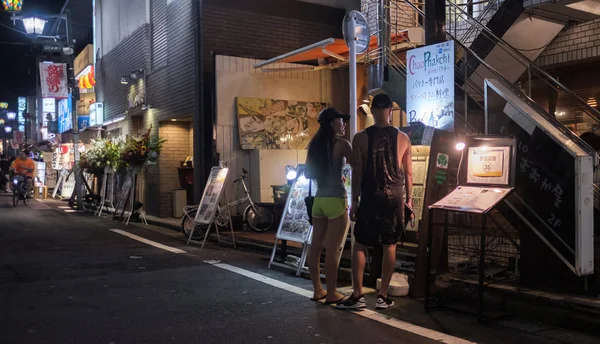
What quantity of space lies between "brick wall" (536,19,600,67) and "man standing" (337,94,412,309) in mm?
5269

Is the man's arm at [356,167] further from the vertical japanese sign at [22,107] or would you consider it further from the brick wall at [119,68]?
the vertical japanese sign at [22,107]

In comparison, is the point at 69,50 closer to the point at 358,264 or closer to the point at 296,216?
the point at 296,216

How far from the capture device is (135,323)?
5.11 m

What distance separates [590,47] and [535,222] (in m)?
4.90

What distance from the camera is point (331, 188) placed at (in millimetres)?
5789

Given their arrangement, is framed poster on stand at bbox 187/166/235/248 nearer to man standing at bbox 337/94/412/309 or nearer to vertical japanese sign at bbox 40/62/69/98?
man standing at bbox 337/94/412/309

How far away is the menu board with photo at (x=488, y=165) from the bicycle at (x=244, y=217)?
21.3ft

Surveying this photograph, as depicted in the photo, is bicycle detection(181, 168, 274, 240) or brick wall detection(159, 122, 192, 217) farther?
brick wall detection(159, 122, 192, 217)

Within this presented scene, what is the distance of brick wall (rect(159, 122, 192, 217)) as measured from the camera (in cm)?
1555

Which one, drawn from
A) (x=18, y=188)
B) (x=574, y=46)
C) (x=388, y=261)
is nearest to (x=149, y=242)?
(x=388, y=261)

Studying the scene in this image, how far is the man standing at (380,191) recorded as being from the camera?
546cm

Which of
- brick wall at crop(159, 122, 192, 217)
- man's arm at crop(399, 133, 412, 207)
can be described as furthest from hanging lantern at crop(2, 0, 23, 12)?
man's arm at crop(399, 133, 412, 207)

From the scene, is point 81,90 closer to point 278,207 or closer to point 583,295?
point 278,207

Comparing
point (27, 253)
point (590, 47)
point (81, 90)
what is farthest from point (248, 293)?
point (81, 90)
